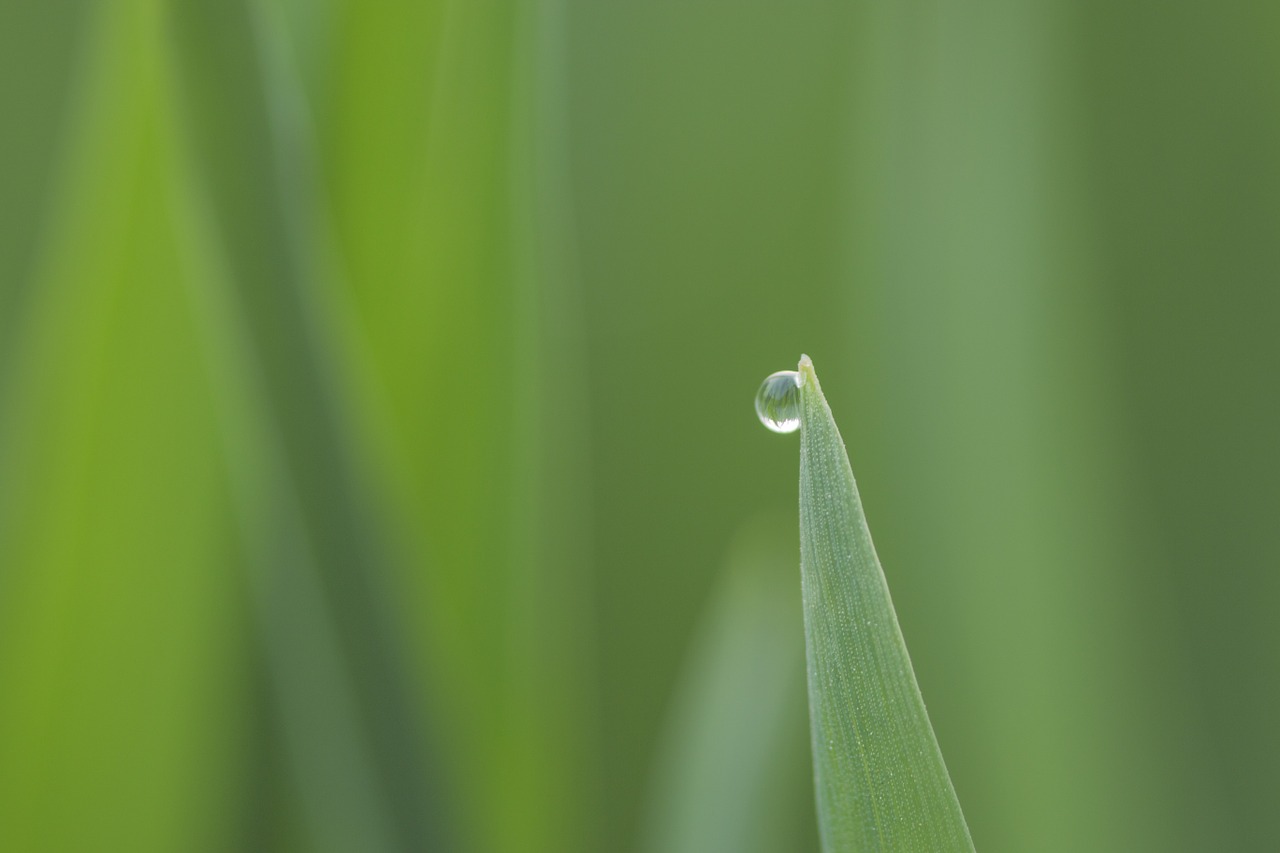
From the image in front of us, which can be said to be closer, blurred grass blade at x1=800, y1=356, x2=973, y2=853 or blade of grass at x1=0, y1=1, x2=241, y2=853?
blurred grass blade at x1=800, y1=356, x2=973, y2=853

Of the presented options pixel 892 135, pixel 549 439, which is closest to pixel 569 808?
pixel 549 439

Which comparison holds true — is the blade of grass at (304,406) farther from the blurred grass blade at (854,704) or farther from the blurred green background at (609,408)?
the blurred grass blade at (854,704)

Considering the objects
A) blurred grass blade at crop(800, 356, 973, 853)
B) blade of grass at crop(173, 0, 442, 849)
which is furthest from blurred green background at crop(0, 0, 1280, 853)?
blurred grass blade at crop(800, 356, 973, 853)

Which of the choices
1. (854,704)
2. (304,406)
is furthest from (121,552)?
(854,704)

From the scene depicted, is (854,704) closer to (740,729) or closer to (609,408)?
(740,729)

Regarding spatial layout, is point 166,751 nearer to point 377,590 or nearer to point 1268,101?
point 377,590

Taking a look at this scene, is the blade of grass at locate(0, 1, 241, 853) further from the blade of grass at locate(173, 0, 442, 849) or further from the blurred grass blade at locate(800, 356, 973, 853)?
the blurred grass blade at locate(800, 356, 973, 853)

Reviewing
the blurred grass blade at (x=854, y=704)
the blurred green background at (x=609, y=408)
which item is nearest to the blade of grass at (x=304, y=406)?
the blurred green background at (x=609, y=408)
